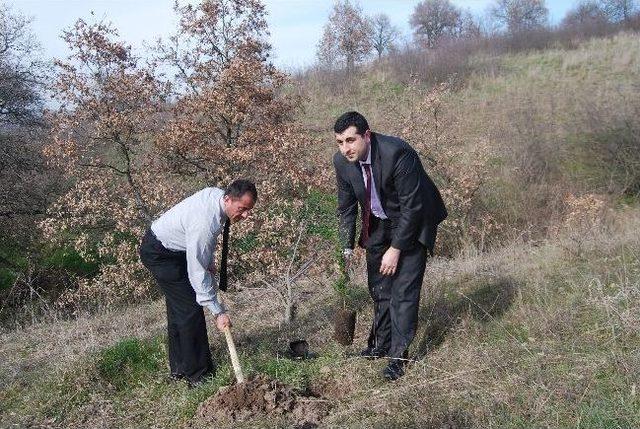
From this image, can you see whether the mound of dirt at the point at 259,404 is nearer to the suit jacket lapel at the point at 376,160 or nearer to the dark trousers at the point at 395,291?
the dark trousers at the point at 395,291

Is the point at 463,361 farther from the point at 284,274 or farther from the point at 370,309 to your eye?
the point at 284,274

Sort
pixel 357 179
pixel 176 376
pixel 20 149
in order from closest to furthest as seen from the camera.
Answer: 1. pixel 357 179
2. pixel 176 376
3. pixel 20 149

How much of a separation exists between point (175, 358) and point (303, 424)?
1513 mm

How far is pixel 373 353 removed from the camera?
4.50 meters

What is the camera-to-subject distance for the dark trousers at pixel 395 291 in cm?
413

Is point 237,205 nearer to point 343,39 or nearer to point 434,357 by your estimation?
point 434,357

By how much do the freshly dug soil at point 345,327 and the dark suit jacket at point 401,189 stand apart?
3.45 ft

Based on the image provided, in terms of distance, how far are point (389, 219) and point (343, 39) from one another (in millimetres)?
24915

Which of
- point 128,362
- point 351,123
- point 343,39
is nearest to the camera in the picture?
point 351,123

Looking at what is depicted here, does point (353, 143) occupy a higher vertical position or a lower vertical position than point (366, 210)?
higher

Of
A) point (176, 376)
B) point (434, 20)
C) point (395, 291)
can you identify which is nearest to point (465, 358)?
point (395, 291)

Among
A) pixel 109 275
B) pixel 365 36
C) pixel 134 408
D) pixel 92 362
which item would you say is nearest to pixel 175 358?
pixel 134 408

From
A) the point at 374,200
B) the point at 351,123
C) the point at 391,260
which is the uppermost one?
the point at 351,123

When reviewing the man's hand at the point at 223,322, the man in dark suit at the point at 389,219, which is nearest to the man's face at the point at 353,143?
the man in dark suit at the point at 389,219
